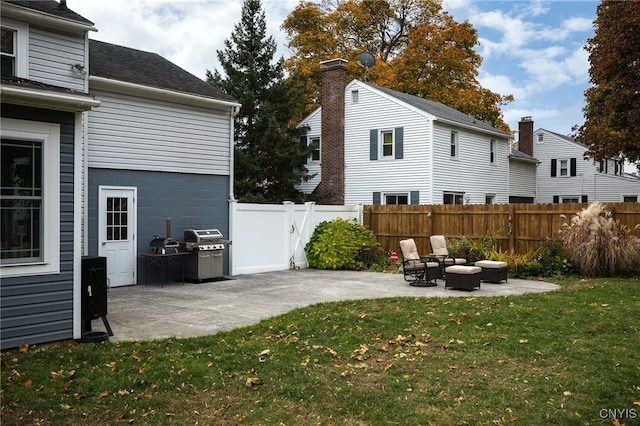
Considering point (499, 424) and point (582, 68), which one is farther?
point (582, 68)

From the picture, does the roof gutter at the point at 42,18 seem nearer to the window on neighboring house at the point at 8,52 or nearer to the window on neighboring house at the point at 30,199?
the window on neighboring house at the point at 8,52

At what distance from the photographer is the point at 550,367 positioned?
5.44 meters

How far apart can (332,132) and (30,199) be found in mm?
16895

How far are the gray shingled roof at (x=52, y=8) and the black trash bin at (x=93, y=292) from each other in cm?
537

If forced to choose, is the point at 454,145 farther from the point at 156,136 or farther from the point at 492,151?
the point at 156,136

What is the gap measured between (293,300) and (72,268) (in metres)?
4.28

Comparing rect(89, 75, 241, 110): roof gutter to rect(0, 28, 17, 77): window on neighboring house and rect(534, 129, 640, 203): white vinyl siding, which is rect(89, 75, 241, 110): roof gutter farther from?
rect(534, 129, 640, 203): white vinyl siding

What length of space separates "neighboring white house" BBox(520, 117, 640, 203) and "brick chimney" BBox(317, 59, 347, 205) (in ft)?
50.4

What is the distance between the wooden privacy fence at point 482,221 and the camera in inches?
550

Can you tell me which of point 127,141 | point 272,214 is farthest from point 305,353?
point 272,214

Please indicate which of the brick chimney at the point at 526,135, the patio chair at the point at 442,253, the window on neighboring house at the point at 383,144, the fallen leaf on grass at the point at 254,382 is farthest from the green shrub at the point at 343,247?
the brick chimney at the point at 526,135

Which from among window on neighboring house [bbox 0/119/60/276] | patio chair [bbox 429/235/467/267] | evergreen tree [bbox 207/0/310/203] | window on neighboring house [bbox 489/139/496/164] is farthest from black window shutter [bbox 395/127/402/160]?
window on neighboring house [bbox 0/119/60/276]

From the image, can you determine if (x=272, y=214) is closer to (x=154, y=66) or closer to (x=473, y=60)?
(x=154, y=66)

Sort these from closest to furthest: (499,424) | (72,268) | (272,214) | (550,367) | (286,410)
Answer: (499,424), (286,410), (550,367), (72,268), (272,214)
